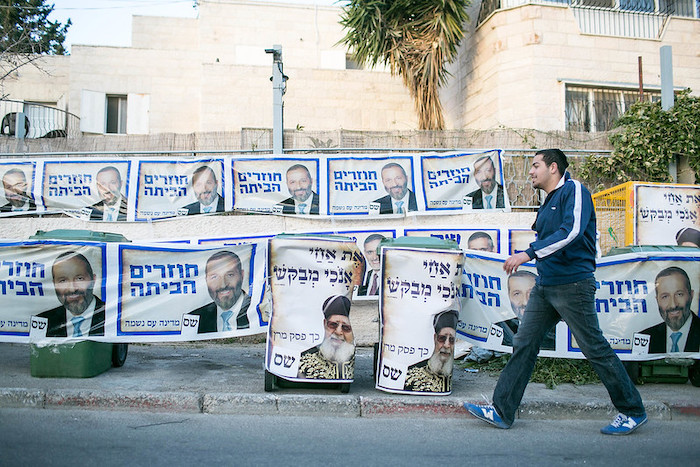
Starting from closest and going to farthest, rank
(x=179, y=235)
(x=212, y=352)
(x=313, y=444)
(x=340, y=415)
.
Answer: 1. (x=313, y=444)
2. (x=340, y=415)
3. (x=212, y=352)
4. (x=179, y=235)

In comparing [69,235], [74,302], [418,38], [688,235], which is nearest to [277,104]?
[69,235]

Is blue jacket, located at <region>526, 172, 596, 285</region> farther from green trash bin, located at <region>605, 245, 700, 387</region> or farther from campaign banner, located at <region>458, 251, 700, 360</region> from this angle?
green trash bin, located at <region>605, 245, 700, 387</region>

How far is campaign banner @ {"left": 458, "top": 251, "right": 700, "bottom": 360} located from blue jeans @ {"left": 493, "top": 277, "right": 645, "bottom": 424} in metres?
1.44

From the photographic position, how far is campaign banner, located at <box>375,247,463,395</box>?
198 inches

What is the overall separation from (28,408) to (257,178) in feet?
14.6

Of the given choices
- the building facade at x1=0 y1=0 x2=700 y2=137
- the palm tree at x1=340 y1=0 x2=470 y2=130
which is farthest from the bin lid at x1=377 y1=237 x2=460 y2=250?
the palm tree at x1=340 y1=0 x2=470 y2=130

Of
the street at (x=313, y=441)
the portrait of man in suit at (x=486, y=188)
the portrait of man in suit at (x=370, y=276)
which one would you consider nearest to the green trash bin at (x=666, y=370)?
the street at (x=313, y=441)

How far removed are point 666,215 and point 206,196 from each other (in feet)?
20.7

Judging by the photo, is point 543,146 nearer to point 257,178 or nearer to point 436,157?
point 436,157

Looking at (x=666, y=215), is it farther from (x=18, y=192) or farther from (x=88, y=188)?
(x=18, y=192)

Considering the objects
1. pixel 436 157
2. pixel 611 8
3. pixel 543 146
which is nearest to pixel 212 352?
pixel 436 157

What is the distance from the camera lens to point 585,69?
13.2 meters

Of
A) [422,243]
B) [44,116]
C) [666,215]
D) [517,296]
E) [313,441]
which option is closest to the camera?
[313,441]

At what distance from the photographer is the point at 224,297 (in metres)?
5.96
